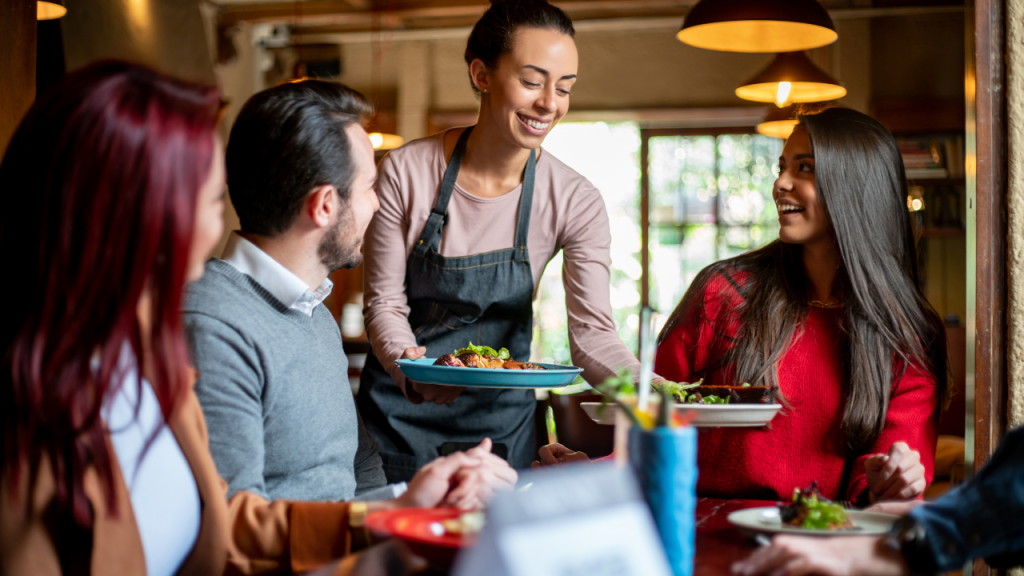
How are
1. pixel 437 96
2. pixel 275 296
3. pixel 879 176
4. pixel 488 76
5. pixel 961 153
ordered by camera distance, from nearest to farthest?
pixel 275 296, pixel 879 176, pixel 488 76, pixel 961 153, pixel 437 96

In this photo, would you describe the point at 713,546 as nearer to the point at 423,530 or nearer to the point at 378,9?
the point at 423,530

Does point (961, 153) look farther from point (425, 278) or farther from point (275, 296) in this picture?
point (275, 296)

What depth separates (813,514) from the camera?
1.26 metres

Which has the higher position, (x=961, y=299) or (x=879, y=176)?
(x=879, y=176)

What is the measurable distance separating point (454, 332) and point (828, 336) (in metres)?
1.01

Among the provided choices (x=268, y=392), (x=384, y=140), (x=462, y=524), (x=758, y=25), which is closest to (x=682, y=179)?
(x=384, y=140)

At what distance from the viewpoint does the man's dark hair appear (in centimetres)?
153

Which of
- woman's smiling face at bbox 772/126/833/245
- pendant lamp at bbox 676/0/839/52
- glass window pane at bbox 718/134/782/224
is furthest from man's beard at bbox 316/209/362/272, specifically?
glass window pane at bbox 718/134/782/224

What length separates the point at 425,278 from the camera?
7.88ft

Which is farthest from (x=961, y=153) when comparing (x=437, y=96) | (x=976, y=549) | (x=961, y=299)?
(x=976, y=549)

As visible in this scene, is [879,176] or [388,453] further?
[388,453]

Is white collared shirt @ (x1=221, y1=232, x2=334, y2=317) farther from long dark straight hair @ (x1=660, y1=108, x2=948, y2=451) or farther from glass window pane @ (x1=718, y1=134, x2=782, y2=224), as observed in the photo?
glass window pane @ (x1=718, y1=134, x2=782, y2=224)

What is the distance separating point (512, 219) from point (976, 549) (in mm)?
1553

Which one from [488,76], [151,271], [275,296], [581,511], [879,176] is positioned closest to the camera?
[581,511]
